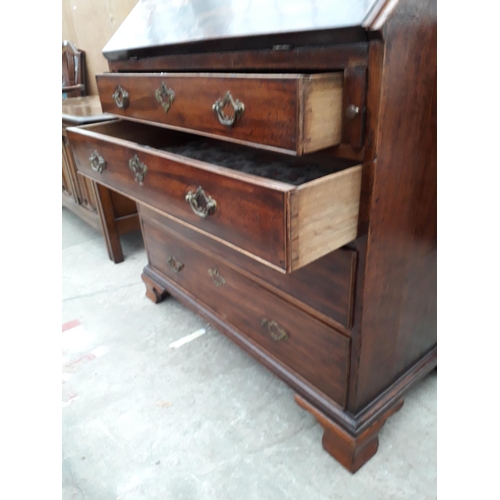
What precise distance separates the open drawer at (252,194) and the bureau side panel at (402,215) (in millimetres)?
72

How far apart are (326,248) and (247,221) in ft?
0.40

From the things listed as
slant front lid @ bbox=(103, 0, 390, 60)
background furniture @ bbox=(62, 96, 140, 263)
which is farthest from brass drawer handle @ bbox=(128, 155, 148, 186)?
background furniture @ bbox=(62, 96, 140, 263)

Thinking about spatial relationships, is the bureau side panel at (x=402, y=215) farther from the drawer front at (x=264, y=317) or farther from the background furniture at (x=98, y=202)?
the background furniture at (x=98, y=202)

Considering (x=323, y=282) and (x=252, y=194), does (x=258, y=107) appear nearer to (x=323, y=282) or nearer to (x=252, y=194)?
(x=252, y=194)

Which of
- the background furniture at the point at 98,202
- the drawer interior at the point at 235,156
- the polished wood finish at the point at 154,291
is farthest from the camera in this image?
the background furniture at the point at 98,202

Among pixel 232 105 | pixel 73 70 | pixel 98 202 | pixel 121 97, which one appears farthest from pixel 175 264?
pixel 73 70

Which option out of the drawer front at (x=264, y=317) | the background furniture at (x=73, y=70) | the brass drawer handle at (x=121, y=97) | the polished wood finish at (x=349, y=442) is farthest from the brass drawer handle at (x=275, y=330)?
the background furniture at (x=73, y=70)

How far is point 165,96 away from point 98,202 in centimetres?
105

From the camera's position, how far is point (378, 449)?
0.92 m

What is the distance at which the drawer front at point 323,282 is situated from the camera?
72 centimetres

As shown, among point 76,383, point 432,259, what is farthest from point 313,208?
point 76,383

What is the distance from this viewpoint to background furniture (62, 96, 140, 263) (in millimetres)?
1675

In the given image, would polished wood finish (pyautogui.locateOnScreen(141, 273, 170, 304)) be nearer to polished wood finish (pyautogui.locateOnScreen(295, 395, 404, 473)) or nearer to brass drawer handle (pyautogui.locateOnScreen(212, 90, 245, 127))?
polished wood finish (pyautogui.locateOnScreen(295, 395, 404, 473))

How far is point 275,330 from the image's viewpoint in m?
0.96
